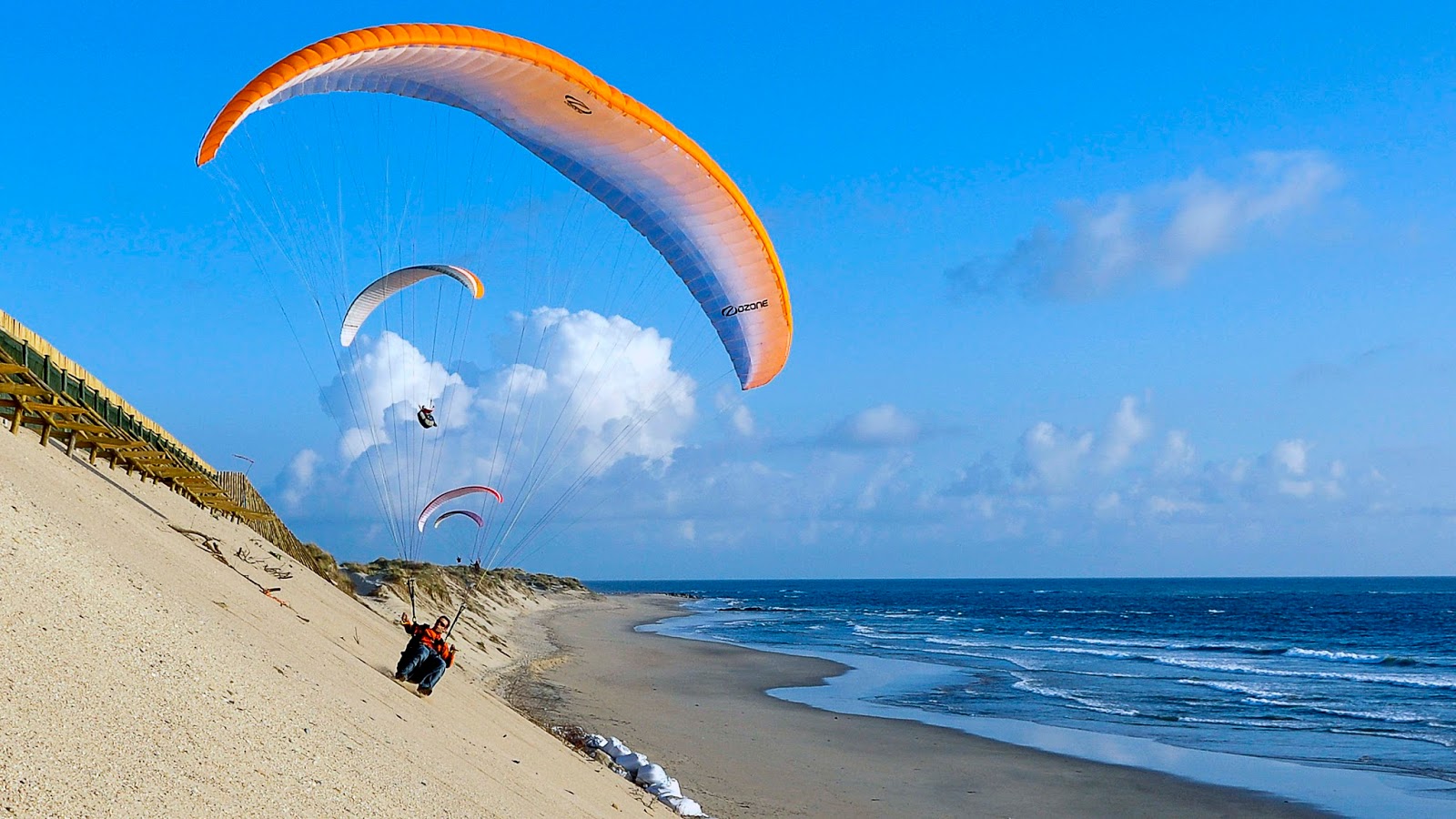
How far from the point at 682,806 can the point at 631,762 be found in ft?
4.33

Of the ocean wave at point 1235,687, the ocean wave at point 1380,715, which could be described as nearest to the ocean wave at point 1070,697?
the ocean wave at point 1235,687

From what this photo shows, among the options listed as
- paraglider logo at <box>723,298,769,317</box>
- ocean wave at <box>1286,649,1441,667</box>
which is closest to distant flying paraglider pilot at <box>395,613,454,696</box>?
paraglider logo at <box>723,298,769,317</box>

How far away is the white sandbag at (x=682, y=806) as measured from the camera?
37.6 feet

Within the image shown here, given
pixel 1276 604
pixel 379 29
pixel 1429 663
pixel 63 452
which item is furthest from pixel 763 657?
→ pixel 1276 604

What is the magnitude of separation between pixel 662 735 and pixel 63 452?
31.9 ft

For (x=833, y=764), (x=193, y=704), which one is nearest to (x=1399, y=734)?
(x=833, y=764)

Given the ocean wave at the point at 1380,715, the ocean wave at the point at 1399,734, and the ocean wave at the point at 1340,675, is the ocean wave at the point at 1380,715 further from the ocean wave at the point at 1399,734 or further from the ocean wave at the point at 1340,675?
the ocean wave at the point at 1340,675

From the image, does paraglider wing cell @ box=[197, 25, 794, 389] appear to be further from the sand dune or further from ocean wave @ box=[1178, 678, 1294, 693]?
ocean wave @ box=[1178, 678, 1294, 693]

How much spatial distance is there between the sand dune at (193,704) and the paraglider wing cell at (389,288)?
4143 millimetres

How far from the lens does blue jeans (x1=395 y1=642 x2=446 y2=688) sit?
1081 cm

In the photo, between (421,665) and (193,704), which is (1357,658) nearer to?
(421,665)

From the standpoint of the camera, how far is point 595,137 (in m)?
12.3

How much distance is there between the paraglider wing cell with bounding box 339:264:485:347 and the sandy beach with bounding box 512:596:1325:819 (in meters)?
6.82

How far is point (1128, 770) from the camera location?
656 inches
